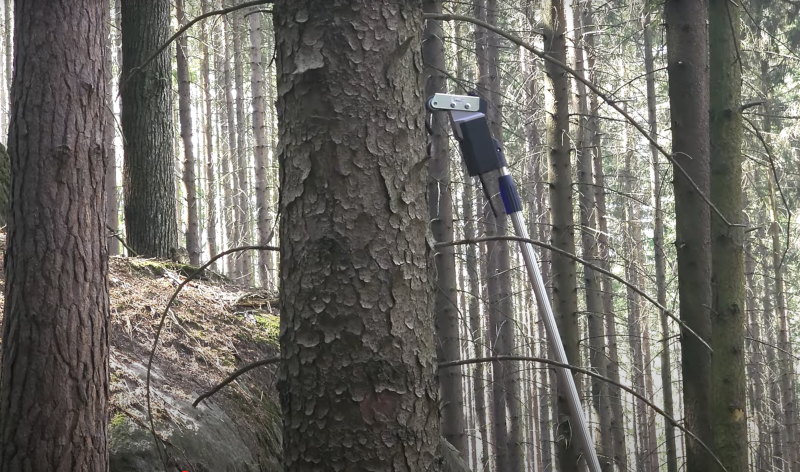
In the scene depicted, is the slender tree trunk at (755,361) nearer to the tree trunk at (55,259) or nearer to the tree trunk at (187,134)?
the tree trunk at (187,134)

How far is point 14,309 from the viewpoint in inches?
124

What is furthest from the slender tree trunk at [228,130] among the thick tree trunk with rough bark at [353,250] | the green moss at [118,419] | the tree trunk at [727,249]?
the thick tree trunk with rough bark at [353,250]

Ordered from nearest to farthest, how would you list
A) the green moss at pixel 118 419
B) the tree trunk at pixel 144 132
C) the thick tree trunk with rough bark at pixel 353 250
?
1. the thick tree trunk with rough bark at pixel 353 250
2. the green moss at pixel 118 419
3. the tree trunk at pixel 144 132

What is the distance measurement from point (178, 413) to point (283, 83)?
8.00 feet

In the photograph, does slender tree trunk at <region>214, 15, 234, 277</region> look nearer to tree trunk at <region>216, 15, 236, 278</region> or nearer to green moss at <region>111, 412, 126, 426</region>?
tree trunk at <region>216, 15, 236, 278</region>

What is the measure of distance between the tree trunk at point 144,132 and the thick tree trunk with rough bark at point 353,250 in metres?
5.46

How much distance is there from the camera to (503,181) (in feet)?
8.45

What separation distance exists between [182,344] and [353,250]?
3.24 meters

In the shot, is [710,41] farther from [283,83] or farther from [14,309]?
[14,309]

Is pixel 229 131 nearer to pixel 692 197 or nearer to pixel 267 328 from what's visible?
pixel 267 328

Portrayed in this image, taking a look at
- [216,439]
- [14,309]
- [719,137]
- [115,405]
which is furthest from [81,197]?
[719,137]

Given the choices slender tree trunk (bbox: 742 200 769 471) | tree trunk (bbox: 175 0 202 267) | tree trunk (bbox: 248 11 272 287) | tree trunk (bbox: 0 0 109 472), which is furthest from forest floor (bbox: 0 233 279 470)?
slender tree trunk (bbox: 742 200 769 471)

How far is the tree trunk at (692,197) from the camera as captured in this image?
4477 millimetres

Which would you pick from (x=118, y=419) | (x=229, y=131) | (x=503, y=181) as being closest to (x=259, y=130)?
(x=229, y=131)
